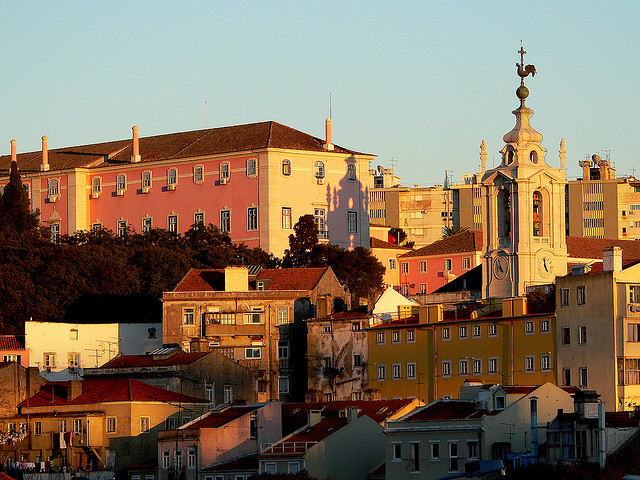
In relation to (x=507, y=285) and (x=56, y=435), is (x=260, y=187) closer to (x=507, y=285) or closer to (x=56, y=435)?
(x=507, y=285)

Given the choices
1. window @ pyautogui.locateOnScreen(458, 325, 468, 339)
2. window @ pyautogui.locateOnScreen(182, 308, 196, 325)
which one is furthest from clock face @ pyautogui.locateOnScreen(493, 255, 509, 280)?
window @ pyautogui.locateOnScreen(182, 308, 196, 325)

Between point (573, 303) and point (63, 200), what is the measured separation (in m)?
57.8

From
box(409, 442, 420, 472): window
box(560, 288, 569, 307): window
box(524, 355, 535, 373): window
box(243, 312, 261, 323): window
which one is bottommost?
box(409, 442, 420, 472): window

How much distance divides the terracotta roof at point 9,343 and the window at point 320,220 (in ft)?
95.3

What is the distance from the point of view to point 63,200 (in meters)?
132

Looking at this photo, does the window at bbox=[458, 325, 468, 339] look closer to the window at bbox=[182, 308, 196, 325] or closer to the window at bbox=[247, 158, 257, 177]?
the window at bbox=[182, 308, 196, 325]

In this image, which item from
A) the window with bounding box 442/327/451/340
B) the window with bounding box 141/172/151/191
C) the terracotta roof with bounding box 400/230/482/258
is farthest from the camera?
the window with bounding box 141/172/151/191

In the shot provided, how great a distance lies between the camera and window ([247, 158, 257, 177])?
401 feet

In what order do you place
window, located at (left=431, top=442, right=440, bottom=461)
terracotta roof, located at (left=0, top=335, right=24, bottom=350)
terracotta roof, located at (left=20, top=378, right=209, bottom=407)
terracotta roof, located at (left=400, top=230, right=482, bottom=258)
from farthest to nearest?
terracotta roof, located at (left=400, top=230, right=482, bottom=258) < terracotta roof, located at (left=0, top=335, right=24, bottom=350) < terracotta roof, located at (left=20, top=378, right=209, bottom=407) < window, located at (left=431, top=442, right=440, bottom=461)

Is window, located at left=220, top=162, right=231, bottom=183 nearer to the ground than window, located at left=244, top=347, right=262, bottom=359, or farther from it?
farther from it

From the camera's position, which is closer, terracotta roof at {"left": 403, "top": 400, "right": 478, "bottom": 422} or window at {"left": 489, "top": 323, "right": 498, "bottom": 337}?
terracotta roof at {"left": 403, "top": 400, "right": 478, "bottom": 422}

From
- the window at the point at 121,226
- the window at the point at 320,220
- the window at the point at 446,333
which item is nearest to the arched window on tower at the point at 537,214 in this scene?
the window at the point at 446,333

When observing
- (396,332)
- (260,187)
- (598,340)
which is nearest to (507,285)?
(396,332)

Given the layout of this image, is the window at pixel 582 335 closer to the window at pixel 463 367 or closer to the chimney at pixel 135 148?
the window at pixel 463 367
